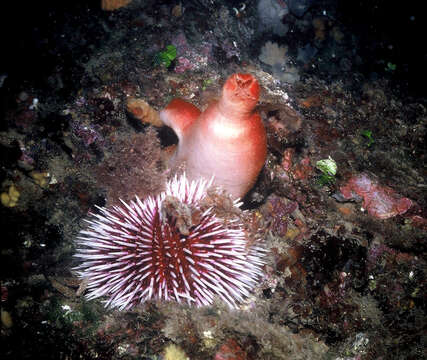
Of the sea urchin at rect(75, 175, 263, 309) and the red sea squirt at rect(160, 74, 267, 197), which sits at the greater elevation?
the red sea squirt at rect(160, 74, 267, 197)

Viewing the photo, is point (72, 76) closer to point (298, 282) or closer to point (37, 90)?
point (37, 90)

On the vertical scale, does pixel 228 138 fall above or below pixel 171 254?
above

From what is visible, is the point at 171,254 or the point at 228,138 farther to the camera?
the point at 228,138

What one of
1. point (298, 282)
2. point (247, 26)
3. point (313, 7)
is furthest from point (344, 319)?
point (313, 7)

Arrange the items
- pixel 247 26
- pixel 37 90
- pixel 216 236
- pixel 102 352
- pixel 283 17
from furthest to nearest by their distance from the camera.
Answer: pixel 283 17 < pixel 247 26 < pixel 37 90 < pixel 216 236 < pixel 102 352
